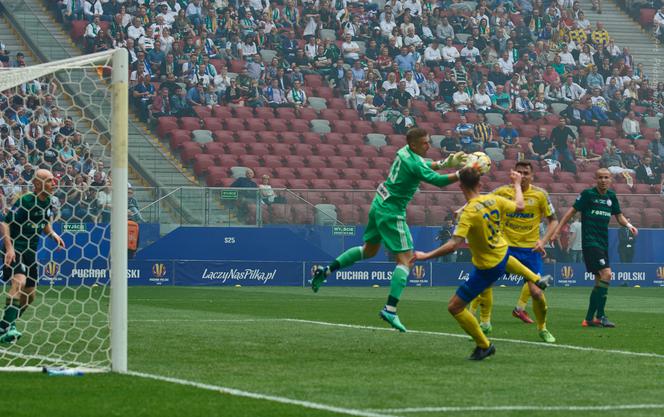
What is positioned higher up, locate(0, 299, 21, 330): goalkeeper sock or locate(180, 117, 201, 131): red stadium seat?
locate(180, 117, 201, 131): red stadium seat

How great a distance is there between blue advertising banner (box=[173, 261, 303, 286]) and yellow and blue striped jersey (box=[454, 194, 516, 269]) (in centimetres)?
1817

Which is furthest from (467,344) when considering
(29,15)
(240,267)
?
(29,15)

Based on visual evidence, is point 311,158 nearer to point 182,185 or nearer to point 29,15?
point 182,185

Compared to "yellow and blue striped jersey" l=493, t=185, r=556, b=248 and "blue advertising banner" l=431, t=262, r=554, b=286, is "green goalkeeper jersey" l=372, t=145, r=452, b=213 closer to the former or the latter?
"yellow and blue striped jersey" l=493, t=185, r=556, b=248

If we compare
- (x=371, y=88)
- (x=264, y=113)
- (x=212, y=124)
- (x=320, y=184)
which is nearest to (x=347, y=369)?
(x=320, y=184)

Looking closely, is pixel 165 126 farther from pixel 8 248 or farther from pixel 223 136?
pixel 8 248

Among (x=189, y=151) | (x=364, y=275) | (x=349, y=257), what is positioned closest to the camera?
(x=349, y=257)

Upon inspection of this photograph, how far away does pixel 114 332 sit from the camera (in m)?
9.91

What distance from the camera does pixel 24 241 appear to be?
13.3 metres

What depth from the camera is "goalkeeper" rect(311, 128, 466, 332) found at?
12.9 metres

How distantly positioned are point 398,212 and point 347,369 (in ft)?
11.4

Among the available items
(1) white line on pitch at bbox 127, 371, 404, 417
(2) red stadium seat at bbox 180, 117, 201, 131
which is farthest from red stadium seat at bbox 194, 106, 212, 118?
(1) white line on pitch at bbox 127, 371, 404, 417

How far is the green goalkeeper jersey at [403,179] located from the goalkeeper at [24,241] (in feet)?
11.6

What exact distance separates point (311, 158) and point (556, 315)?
1554 cm
